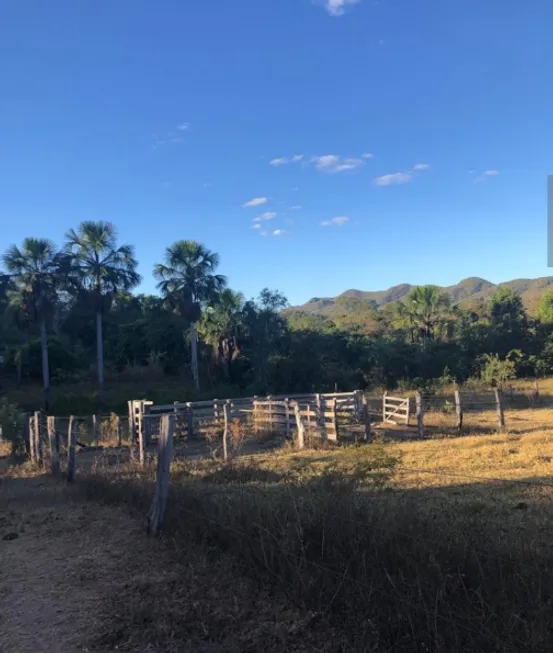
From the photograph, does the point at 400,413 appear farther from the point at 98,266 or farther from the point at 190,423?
the point at 98,266

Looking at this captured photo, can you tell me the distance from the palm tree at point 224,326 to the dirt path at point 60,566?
2959 cm

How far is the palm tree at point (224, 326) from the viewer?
37469 millimetres

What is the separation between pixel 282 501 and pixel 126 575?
1504mm

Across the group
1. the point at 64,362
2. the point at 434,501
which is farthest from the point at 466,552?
the point at 64,362

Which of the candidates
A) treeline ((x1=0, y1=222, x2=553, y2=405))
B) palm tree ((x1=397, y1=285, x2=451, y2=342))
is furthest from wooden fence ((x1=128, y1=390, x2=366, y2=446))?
palm tree ((x1=397, y1=285, x2=451, y2=342))

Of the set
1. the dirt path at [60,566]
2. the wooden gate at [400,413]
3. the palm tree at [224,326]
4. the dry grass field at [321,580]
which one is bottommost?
the wooden gate at [400,413]

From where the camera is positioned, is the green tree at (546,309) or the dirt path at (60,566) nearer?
the dirt path at (60,566)

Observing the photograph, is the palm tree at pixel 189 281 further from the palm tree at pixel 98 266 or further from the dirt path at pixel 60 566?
the dirt path at pixel 60 566

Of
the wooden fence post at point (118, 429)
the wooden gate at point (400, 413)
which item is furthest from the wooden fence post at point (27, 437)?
the wooden gate at point (400, 413)

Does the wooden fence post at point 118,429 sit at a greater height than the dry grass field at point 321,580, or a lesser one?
lesser

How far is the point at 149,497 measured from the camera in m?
6.52

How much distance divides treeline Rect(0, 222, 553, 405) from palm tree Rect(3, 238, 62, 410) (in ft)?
0.19

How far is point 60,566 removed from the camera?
202 inches

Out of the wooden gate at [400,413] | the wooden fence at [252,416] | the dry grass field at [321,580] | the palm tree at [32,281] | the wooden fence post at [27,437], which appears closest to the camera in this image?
the dry grass field at [321,580]
